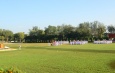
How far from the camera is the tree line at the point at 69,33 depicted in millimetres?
86562

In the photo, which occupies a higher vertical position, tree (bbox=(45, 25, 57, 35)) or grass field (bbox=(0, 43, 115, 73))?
tree (bbox=(45, 25, 57, 35))

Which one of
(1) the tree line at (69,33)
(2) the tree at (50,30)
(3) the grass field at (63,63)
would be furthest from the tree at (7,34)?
(3) the grass field at (63,63)

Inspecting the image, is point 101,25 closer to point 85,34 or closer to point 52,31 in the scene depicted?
point 85,34

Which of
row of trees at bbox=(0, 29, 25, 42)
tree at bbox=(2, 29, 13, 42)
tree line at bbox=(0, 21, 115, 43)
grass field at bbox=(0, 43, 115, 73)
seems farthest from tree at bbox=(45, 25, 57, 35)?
grass field at bbox=(0, 43, 115, 73)

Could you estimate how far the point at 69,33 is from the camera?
3580 inches

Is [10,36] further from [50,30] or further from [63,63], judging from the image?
[63,63]

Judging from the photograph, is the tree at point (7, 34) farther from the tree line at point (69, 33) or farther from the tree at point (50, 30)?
the tree at point (50, 30)

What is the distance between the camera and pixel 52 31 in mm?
104250

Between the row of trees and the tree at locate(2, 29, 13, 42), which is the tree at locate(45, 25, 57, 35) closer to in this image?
the row of trees

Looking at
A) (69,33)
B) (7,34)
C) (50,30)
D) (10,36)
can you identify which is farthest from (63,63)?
(10,36)

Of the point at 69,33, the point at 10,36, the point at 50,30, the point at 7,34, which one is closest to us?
the point at 69,33

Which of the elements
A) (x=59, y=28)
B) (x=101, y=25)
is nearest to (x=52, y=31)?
(x=59, y=28)

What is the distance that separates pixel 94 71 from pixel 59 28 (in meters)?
97.6

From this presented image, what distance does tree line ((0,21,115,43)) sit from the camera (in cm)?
8656
